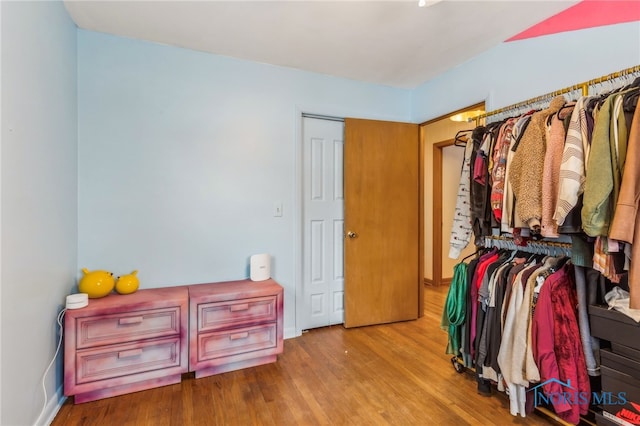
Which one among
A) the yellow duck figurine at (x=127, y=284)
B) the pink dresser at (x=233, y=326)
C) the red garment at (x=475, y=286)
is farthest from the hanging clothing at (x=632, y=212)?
the yellow duck figurine at (x=127, y=284)

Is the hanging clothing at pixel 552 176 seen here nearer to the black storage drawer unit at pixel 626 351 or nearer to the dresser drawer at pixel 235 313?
the black storage drawer unit at pixel 626 351

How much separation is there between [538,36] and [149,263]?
3.21 metres

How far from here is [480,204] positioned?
78.5 inches

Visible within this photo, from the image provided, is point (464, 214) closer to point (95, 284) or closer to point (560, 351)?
point (560, 351)

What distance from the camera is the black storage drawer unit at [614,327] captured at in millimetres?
1331

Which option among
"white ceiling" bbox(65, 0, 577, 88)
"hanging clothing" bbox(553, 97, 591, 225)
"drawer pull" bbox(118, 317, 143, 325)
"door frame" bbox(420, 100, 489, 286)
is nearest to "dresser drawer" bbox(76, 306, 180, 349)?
"drawer pull" bbox(118, 317, 143, 325)

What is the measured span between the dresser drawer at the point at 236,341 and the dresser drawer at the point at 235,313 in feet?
0.17

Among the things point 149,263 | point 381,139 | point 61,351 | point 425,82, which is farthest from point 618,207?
point 61,351

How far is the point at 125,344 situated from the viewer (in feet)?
6.37

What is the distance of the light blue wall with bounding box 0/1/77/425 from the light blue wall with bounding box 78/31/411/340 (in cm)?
18

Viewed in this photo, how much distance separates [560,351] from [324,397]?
131 cm

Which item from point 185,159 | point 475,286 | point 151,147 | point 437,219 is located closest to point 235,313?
point 185,159

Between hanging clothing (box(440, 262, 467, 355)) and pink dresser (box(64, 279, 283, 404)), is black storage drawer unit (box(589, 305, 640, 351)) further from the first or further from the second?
pink dresser (box(64, 279, 283, 404))

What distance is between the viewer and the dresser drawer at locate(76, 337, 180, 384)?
1858 mm
